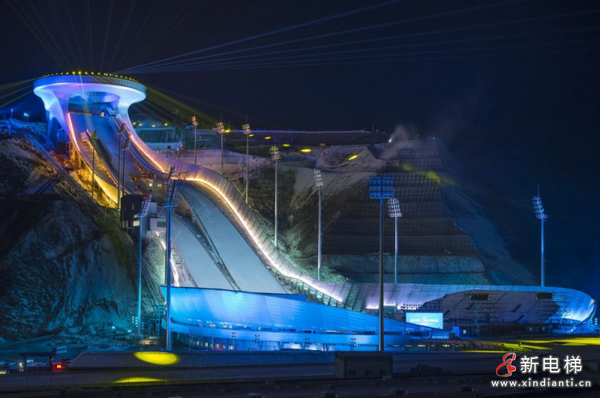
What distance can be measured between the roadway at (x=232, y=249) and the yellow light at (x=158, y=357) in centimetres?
2141

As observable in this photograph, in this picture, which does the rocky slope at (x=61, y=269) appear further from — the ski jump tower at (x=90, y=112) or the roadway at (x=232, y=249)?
the ski jump tower at (x=90, y=112)

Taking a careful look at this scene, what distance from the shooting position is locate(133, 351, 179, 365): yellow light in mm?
30688

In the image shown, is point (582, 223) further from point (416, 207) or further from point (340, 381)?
point (340, 381)

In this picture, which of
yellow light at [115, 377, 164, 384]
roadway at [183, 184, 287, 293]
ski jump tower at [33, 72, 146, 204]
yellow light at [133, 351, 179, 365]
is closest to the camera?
yellow light at [115, 377, 164, 384]

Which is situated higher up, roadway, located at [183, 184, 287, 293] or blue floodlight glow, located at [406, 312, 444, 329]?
roadway, located at [183, 184, 287, 293]

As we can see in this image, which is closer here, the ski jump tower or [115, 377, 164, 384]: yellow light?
[115, 377, 164, 384]: yellow light

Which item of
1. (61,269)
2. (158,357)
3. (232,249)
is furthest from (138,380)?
(232,249)

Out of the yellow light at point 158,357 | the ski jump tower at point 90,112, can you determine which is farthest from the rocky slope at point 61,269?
the ski jump tower at point 90,112

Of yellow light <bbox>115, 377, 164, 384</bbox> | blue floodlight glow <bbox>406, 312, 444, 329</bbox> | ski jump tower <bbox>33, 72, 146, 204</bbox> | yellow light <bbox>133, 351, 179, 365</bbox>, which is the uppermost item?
ski jump tower <bbox>33, 72, 146, 204</bbox>

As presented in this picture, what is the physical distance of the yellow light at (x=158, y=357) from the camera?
3069 cm

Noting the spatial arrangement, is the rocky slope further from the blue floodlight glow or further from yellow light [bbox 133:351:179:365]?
the blue floodlight glow

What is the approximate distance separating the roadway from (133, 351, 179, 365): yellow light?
21413mm

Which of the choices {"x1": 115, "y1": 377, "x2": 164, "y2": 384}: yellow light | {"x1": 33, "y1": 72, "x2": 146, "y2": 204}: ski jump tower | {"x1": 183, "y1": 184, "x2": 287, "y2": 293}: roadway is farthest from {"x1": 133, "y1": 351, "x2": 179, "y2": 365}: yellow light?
{"x1": 33, "y1": 72, "x2": 146, "y2": 204}: ski jump tower

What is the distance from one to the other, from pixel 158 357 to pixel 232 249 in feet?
90.2
